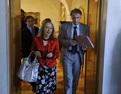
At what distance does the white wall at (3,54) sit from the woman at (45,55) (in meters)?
0.43

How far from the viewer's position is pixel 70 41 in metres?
2.20

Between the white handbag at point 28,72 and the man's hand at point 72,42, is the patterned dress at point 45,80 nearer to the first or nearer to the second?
the white handbag at point 28,72

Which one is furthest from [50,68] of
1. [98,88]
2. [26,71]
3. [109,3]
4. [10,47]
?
[109,3]

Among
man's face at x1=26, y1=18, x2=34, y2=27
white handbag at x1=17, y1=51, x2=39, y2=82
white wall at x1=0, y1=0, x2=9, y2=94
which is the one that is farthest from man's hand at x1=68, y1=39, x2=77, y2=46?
white wall at x1=0, y1=0, x2=9, y2=94

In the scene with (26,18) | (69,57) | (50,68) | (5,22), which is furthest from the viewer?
(26,18)

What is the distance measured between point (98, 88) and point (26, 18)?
175cm

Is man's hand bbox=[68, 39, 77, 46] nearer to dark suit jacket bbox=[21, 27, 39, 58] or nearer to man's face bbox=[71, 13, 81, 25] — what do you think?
man's face bbox=[71, 13, 81, 25]

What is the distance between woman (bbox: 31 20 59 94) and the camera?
203 cm

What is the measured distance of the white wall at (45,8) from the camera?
2381 millimetres

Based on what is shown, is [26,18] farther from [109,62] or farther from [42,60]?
[109,62]

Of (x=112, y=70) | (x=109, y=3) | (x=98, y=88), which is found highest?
(x=109, y=3)

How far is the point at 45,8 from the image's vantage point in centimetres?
246

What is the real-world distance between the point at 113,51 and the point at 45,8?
1394 millimetres

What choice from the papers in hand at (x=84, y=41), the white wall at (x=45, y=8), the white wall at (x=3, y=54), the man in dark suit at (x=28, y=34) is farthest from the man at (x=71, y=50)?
the white wall at (x=3, y=54)
